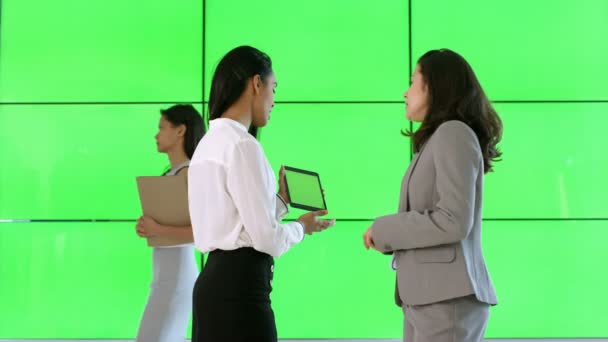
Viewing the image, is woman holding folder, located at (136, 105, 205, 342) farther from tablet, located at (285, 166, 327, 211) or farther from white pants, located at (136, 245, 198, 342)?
tablet, located at (285, 166, 327, 211)

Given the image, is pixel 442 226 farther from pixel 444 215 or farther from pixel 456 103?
pixel 456 103

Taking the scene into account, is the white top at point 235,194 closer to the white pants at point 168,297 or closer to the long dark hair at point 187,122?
the white pants at point 168,297

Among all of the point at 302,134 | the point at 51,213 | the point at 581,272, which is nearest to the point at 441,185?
the point at 302,134

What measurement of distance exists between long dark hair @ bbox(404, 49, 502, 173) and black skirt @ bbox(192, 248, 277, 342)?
1.95 ft

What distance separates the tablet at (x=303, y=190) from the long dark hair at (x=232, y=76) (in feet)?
1.40

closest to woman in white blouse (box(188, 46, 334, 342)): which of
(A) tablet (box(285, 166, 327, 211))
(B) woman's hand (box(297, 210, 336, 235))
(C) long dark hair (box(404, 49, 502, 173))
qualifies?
(B) woman's hand (box(297, 210, 336, 235))

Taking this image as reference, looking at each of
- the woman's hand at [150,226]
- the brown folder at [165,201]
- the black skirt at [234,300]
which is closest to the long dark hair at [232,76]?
the black skirt at [234,300]

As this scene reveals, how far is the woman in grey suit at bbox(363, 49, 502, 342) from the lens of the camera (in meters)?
1.71

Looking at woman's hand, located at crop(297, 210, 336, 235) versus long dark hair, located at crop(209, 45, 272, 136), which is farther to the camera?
woman's hand, located at crop(297, 210, 336, 235)

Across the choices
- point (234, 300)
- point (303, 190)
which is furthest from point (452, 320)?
point (303, 190)

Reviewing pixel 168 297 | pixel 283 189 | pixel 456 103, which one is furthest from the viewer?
pixel 168 297

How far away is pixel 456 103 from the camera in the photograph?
183 centimetres

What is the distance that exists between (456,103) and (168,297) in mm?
1490

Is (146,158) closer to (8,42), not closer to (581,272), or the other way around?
(8,42)
